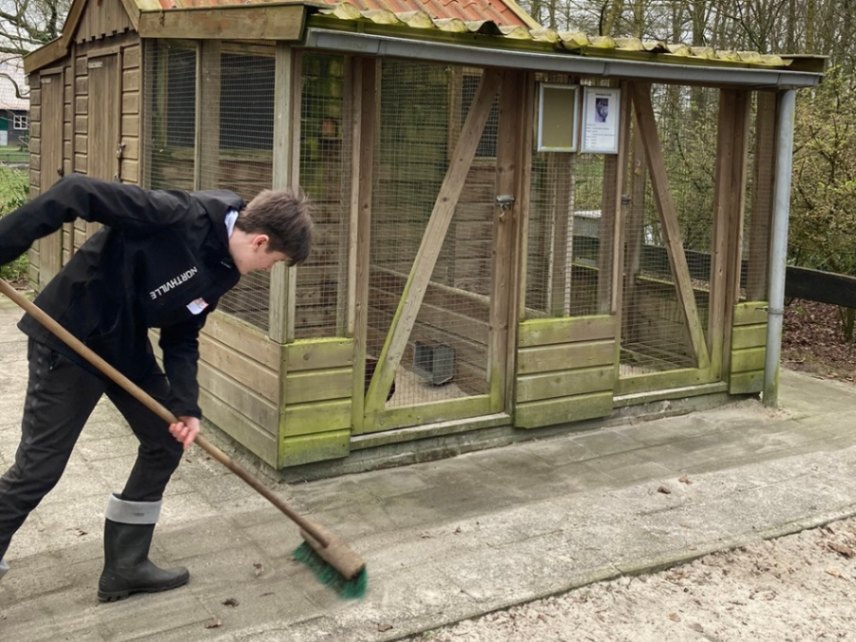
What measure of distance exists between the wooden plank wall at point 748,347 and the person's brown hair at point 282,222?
13.9 feet

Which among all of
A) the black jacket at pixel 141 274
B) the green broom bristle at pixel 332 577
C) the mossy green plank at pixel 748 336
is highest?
the black jacket at pixel 141 274

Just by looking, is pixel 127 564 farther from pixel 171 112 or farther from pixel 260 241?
pixel 171 112

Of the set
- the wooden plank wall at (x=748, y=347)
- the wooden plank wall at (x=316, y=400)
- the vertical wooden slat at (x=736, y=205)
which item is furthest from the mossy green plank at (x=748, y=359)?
the wooden plank wall at (x=316, y=400)

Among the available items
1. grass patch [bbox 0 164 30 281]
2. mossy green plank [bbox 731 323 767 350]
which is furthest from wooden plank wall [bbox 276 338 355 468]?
grass patch [bbox 0 164 30 281]

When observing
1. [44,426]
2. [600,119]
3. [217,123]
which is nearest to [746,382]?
[600,119]

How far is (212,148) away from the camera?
19.2 ft

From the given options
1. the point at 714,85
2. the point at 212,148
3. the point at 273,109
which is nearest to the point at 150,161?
the point at 212,148

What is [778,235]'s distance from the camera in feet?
22.5

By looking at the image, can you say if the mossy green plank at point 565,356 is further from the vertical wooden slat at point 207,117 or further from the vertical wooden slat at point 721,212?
the vertical wooden slat at point 207,117

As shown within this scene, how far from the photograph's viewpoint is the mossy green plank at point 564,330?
19.7 ft

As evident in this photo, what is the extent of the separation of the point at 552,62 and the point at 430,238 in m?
1.16

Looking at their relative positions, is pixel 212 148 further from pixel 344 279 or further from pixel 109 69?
pixel 109 69

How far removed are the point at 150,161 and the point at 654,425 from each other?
3.74 m

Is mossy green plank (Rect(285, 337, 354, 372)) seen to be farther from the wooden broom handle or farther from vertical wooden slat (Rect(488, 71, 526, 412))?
the wooden broom handle
